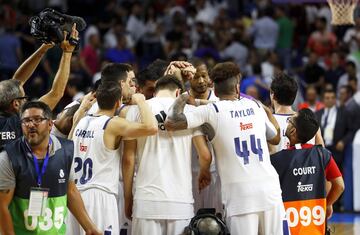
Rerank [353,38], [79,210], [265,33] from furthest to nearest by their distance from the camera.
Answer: [265,33] → [353,38] → [79,210]

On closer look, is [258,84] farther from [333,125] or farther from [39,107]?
[39,107]

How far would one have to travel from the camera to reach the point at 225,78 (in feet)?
28.3

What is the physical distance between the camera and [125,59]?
2059cm

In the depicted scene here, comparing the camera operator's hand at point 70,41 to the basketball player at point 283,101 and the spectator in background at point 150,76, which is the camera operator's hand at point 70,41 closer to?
the spectator in background at point 150,76

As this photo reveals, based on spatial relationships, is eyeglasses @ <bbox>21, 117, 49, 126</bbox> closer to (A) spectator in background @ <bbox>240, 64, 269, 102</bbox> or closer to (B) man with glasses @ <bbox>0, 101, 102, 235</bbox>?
(B) man with glasses @ <bbox>0, 101, 102, 235</bbox>

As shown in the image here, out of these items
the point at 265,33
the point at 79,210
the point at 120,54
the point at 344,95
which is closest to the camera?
the point at 79,210

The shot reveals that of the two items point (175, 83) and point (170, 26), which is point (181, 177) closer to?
point (175, 83)

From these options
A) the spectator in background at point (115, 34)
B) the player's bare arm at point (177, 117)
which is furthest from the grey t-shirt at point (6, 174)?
the spectator in background at point (115, 34)

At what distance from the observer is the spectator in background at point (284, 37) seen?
21392 mm

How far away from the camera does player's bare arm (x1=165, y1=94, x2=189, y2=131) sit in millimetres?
8406

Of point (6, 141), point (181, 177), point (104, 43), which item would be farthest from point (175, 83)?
point (104, 43)

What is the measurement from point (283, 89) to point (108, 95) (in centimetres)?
191

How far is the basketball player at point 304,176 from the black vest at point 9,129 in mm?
2490

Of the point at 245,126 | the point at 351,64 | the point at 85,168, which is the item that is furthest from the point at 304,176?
the point at 351,64
